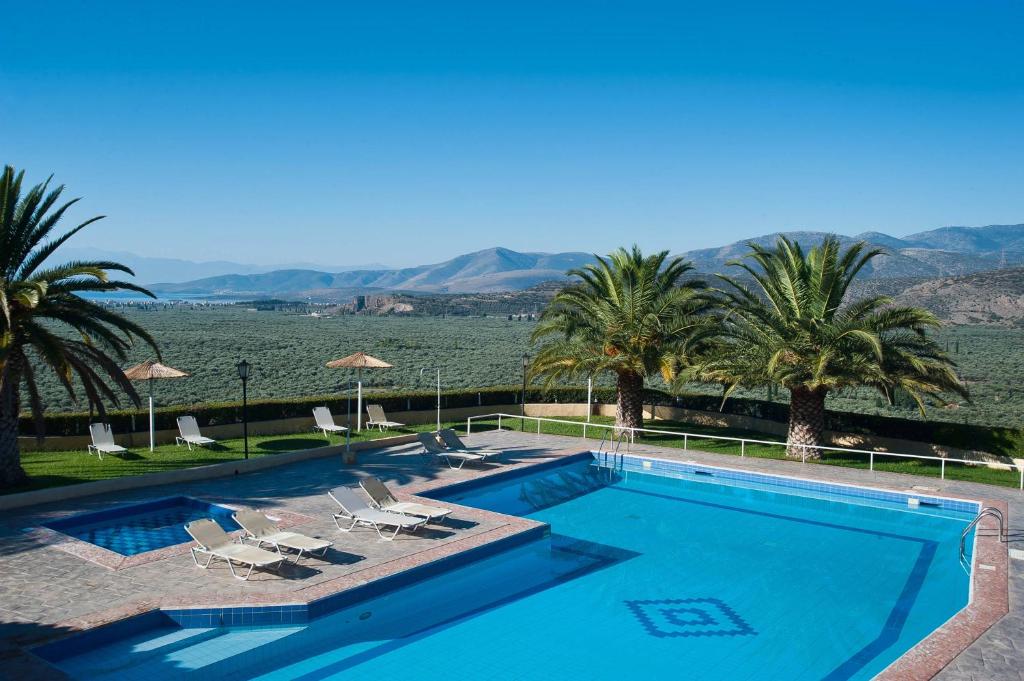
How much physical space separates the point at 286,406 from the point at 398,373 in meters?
23.2

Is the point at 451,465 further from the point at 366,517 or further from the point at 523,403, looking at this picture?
the point at 523,403

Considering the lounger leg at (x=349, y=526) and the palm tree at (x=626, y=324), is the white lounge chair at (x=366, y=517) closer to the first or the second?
the lounger leg at (x=349, y=526)

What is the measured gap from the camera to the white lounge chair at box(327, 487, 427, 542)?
12.5 m

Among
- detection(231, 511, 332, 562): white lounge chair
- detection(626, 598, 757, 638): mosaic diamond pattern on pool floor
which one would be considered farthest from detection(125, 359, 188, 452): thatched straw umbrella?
detection(626, 598, 757, 638): mosaic diamond pattern on pool floor

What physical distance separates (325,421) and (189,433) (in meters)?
3.59

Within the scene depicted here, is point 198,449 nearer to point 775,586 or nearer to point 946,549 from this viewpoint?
point 775,586

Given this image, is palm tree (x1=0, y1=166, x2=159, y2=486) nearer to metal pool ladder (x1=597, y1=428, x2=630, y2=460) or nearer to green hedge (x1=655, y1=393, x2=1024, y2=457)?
metal pool ladder (x1=597, y1=428, x2=630, y2=460)

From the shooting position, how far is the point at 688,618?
10211 millimetres

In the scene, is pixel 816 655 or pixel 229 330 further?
pixel 229 330

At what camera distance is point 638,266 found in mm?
21469

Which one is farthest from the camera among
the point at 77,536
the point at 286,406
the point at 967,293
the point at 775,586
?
the point at 967,293

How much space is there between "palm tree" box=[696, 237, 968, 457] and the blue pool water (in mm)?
11232

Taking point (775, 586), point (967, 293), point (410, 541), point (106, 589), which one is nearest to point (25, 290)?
point (106, 589)

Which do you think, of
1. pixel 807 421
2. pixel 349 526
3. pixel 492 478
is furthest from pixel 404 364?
pixel 349 526
